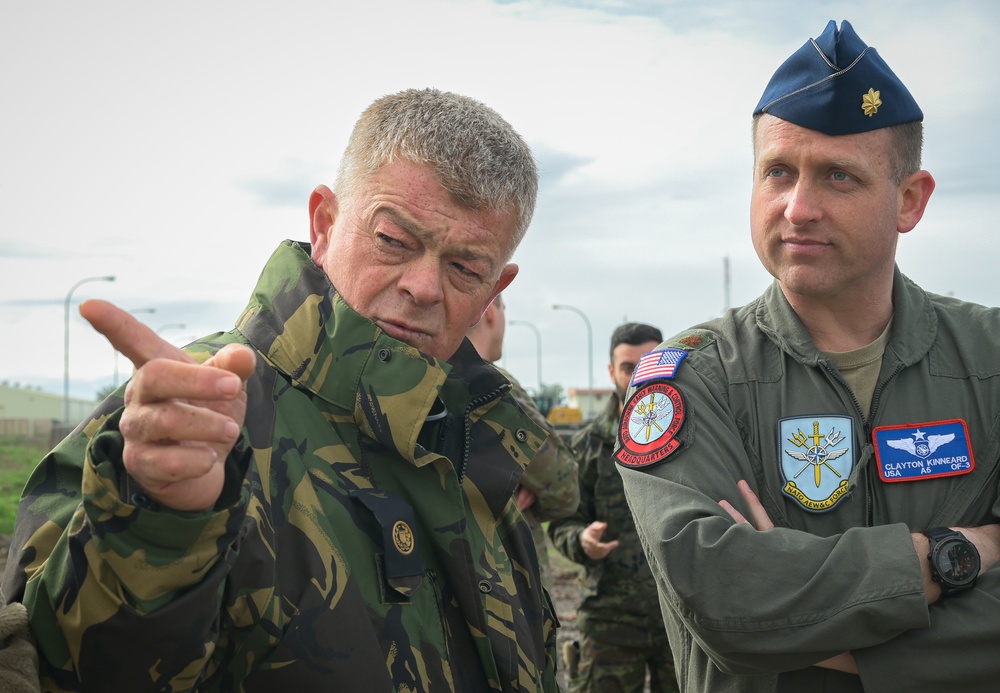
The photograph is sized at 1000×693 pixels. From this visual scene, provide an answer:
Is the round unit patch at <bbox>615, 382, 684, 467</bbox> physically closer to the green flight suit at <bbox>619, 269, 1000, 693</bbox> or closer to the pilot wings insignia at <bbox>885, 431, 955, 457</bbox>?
the green flight suit at <bbox>619, 269, 1000, 693</bbox>

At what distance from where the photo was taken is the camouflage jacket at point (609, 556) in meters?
5.90

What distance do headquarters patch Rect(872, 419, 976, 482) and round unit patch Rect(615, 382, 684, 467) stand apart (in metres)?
0.52

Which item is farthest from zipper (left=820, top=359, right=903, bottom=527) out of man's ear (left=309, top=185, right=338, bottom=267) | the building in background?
the building in background

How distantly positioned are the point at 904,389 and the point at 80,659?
207cm

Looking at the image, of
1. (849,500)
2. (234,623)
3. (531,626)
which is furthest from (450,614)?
(849,500)

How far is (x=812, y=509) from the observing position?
2.43 m

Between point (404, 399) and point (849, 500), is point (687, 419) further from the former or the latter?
point (404, 399)

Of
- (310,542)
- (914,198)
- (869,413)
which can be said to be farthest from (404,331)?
(914,198)

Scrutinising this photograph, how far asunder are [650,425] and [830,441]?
465 millimetres

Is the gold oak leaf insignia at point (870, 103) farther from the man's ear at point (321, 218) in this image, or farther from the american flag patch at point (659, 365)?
the man's ear at point (321, 218)

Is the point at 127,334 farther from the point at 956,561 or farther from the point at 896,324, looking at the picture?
the point at 896,324

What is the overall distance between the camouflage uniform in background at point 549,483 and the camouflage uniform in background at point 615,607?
538mm

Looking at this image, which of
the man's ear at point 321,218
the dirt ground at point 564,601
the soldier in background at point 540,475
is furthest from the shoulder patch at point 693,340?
the dirt ground at point 564,601

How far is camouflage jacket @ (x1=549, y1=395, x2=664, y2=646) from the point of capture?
5.90 metres
